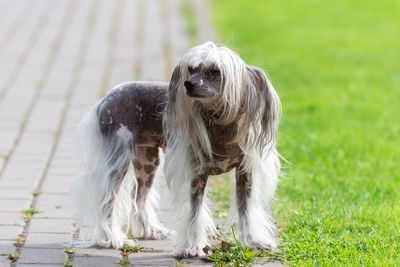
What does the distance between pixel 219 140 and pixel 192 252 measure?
27.8 inches

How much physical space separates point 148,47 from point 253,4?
492 cm

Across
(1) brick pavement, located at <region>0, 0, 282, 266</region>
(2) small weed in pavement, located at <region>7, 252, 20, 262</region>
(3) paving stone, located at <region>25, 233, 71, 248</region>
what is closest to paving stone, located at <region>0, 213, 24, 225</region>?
(1) brick pavement, located at <region>0, 0, 282, 266</region>

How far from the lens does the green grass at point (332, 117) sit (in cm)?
524

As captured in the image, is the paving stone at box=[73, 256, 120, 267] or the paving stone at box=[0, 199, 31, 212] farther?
the paving stone at box=[0, 199, 31, 212]

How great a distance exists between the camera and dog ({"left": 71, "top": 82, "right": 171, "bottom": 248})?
4992mm

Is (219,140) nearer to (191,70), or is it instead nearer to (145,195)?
(191,70)

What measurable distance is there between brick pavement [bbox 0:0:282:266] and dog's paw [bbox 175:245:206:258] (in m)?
0.08

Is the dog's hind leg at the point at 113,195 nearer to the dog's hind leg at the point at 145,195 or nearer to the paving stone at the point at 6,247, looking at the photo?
the dog's hind leg at the point at 145,195

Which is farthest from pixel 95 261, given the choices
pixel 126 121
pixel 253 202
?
pixel 253 202

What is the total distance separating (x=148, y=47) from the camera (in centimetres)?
1167

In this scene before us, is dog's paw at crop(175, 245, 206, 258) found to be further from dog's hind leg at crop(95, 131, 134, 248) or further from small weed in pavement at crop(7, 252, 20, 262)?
small weed in pavement at crop(7, 252, 20, 262)

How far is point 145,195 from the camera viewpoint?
5426 mm

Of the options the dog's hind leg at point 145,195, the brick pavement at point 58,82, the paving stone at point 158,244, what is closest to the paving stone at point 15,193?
the brick pavement at point 58,82

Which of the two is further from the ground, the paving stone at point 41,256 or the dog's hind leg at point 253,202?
the dog's hind leg at point 253,202
